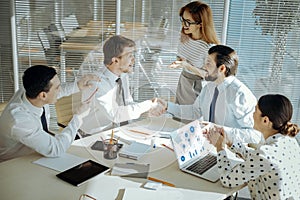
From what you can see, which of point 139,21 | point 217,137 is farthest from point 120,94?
point 139,21

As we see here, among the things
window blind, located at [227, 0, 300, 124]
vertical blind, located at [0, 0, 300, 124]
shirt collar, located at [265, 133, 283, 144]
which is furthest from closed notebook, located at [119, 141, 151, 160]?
window blind, located at [227, 0, 300, 124]

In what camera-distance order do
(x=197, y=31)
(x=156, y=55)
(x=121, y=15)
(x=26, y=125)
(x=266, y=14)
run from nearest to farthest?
1. (x=156, y=55)
2. (x=26, y=125)
3. (x=197, y=31)
4. (x=266, y=14)
5. (x=121, y=15)

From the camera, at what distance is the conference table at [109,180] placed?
147 cm

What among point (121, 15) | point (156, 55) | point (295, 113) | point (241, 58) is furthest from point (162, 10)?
point (156, 55)

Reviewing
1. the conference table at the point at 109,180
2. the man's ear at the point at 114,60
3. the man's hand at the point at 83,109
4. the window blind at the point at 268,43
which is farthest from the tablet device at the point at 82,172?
the window blind at the point at 268,43

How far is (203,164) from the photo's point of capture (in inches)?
70.2

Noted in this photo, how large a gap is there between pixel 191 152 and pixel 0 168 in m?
0.95

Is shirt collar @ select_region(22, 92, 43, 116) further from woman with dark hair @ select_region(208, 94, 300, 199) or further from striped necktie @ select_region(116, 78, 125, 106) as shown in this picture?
woman with dark hair @ select_region(208, 94, 300, 199)

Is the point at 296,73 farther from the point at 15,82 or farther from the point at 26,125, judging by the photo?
the point at 15,82

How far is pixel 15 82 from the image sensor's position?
11.6 ft

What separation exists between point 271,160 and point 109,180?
0.74 m

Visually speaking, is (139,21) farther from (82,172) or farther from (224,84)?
(82,172)

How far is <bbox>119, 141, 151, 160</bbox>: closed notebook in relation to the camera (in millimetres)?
1812

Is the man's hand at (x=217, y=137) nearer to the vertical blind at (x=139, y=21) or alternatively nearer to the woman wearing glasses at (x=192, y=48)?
the woman wearing glasses at (x=192, y=48)
